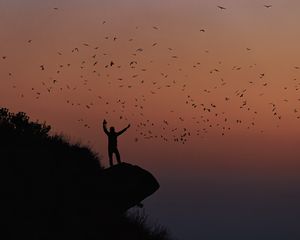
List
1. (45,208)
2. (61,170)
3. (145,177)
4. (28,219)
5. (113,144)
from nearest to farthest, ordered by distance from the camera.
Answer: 1. (28,219)
2. (45,208)
3. (61,170)
4. (145,177)
5. (113,144)

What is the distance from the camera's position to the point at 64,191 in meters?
23.9

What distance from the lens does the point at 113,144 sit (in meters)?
31.2

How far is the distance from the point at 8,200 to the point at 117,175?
6994 millimetres

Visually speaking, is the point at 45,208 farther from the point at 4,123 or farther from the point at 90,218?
the point at 4,123

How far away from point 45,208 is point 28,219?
1875 mm

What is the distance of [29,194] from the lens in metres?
21.8

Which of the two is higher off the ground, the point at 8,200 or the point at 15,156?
the point at 15,156

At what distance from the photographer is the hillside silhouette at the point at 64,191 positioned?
20266mm

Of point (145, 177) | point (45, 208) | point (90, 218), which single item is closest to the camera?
point (45, 208)

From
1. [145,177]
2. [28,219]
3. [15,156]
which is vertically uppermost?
[145,177]

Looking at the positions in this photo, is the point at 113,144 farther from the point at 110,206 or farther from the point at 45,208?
the point at 45,208

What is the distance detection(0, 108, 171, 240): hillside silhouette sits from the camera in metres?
20.3

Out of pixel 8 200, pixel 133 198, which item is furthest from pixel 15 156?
pixel 133 198

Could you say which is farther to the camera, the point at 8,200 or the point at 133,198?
the point at 133,198
